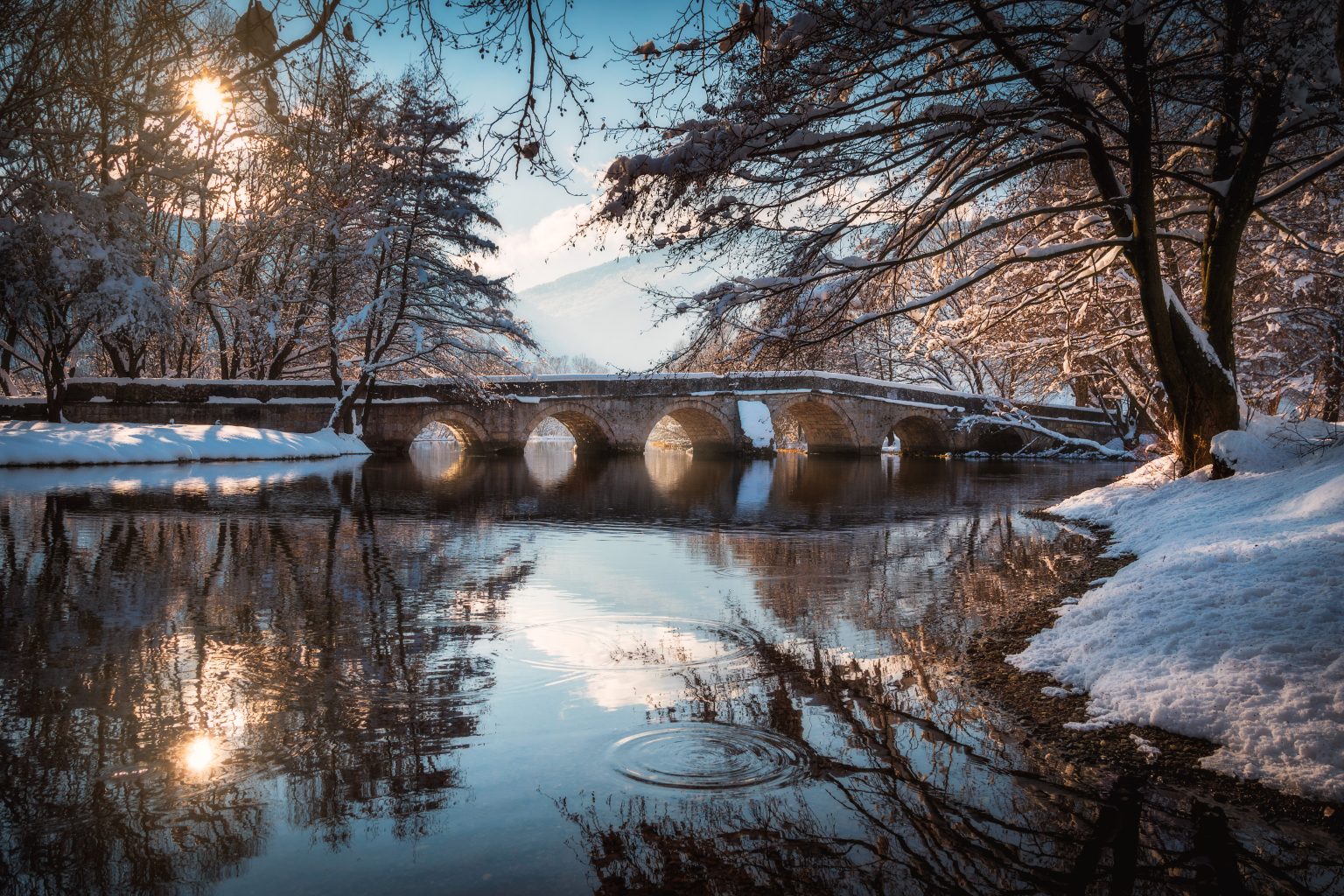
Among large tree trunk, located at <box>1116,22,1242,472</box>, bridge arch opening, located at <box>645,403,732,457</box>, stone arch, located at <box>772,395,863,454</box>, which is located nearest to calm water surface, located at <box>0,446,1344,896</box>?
large tree trunk, located at <box>1116,22,1242,472</box>

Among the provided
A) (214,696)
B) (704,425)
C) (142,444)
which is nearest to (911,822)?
(214,696)

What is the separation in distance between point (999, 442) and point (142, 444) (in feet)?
102

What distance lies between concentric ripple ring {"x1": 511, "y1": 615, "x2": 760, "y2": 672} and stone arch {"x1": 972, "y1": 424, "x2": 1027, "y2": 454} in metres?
33.9

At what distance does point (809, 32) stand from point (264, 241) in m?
22.5

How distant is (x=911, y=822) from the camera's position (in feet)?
9.51

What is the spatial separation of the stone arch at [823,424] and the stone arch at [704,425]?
215 centimetres

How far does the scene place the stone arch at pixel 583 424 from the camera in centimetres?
3381

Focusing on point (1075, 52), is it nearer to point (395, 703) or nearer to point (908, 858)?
point (908, 858)

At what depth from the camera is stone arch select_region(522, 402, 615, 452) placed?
111ft

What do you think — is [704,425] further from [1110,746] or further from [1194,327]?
[1110,746]

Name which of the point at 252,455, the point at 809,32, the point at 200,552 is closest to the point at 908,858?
the point at 809,32

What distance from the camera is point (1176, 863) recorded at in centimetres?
266

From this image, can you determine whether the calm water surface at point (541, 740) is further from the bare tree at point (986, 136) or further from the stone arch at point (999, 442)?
the stone arch at point (999, 442)

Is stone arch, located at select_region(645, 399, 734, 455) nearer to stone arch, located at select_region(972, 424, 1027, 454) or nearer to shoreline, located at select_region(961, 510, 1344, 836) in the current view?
stone arch, located at select_region(972, 424, 1027, 454)
